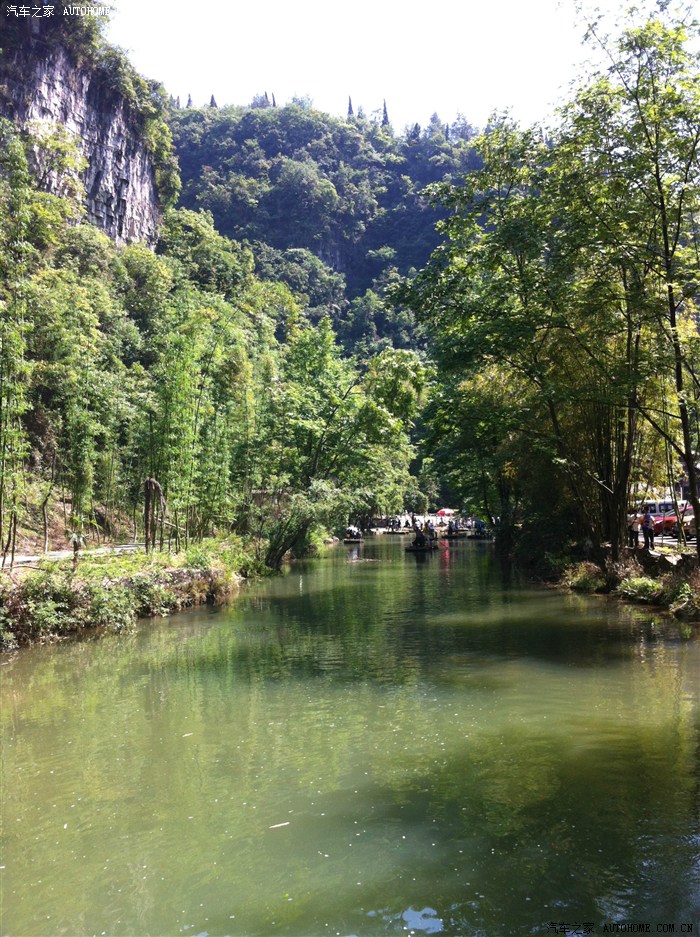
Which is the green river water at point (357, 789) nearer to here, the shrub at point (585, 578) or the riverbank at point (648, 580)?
the riverbank at point (648, 580)

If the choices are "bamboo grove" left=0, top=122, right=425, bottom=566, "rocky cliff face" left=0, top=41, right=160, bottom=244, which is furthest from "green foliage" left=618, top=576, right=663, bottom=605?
"rocky cliff face" left=0, top=41, right=160, bottom=244

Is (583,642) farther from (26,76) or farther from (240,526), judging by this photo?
(26,76)

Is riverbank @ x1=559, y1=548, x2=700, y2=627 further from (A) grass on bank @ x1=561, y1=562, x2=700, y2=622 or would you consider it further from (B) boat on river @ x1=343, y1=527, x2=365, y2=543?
(B) boat on river @ x1=343, y1=527, x2=365, y2=543

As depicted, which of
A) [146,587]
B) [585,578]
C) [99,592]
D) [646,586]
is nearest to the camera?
[99,592]

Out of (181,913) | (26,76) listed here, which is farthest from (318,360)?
(26,76)

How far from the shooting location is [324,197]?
103688mm

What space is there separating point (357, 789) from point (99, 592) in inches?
378

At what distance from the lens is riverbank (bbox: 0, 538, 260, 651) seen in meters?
12.4

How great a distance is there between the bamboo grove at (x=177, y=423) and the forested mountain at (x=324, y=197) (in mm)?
48802

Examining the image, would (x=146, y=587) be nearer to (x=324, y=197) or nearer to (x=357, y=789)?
(x=357, y=789)

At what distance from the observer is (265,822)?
16.9ft

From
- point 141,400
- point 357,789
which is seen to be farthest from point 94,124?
point 357,789

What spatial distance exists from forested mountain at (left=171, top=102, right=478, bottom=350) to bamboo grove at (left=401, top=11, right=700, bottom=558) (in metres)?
57.4

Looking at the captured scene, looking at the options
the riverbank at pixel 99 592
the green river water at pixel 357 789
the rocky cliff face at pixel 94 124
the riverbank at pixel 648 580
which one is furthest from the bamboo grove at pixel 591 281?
the rocky cliff face at pixel 94 124
